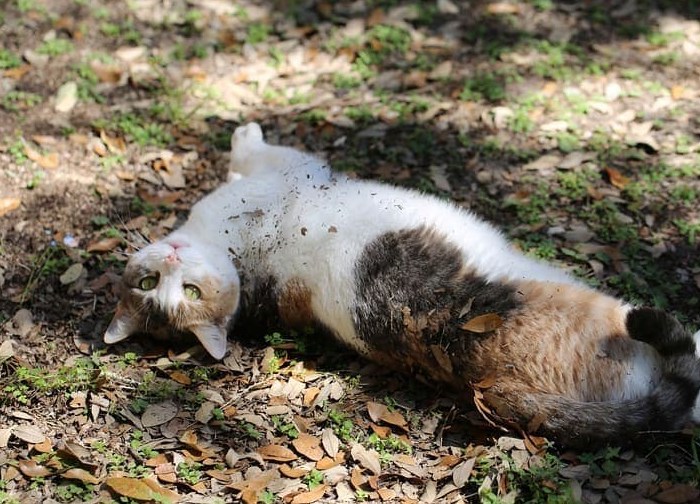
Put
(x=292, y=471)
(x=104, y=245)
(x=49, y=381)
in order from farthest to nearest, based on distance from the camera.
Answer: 1. (x=104, y=245)
2. (x=49, y=381)
3. (x=292, y=471)

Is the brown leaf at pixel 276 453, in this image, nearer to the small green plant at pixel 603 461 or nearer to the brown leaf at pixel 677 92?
the small green plant at pixel 603 461

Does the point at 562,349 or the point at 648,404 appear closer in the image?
the point at 648,404

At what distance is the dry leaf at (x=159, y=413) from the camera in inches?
155

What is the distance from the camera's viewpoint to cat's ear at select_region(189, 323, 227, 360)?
425 centimetres

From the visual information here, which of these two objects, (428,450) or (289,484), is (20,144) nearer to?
(289,484)

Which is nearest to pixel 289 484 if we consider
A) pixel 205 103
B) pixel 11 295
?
pixel 11 295

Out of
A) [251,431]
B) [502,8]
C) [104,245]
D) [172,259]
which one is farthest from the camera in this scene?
[502,8]

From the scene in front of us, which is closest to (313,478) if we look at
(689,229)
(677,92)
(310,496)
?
(310,496)

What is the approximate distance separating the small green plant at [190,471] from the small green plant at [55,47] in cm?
434

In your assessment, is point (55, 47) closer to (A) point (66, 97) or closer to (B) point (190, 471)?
(A) point (66, 97)

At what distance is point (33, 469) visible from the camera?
3.50 m

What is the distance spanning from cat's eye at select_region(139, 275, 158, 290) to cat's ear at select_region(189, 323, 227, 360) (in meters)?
0.34

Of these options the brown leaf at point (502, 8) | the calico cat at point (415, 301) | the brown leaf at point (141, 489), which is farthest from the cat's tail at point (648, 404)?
the brown leaf at point (502, 8)

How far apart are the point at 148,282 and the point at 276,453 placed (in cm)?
131
